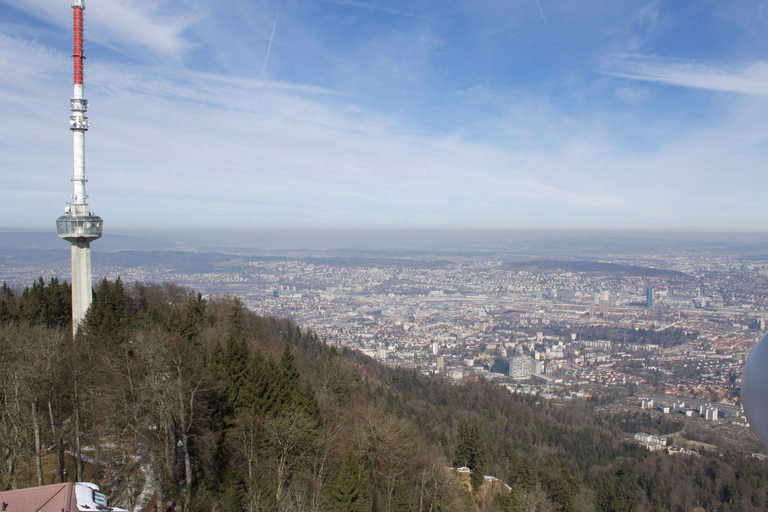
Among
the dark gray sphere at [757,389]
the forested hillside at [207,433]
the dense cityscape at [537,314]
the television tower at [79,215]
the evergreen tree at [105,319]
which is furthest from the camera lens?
the dense cityscape at [537,314]

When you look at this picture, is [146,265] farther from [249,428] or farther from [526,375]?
[249,428]

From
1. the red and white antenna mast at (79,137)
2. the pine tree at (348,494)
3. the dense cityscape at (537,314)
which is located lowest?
the dense cityscape at (537,314)

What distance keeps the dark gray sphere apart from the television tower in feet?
94.4

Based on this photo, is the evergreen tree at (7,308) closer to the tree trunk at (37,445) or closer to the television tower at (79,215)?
the television tower at (79,215)

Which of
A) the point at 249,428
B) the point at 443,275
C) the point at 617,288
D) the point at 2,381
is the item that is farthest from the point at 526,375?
the point at 443,275

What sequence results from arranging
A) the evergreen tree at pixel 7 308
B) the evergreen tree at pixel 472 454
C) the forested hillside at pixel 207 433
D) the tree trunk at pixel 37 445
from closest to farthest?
the tree trunk at pixel 37 445 < the forested hillside at pixel 207 433 < the evergreen tree at pixel 472 454 < the evergreen tree at pixel 7 308

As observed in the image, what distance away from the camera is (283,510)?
9516mm

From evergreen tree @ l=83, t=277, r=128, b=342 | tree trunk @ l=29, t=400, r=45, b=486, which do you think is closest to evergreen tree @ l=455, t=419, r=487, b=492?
evergreen tree @ l=83, t=277, r=128, b=342

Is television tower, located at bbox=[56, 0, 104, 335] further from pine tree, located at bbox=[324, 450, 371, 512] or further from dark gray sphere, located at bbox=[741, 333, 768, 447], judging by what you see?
dark gray sphere, located at bbox=[741, 333, 768, 447]

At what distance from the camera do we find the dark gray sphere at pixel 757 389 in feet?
9.77

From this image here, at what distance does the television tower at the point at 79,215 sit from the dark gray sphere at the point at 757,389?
28.8 metres

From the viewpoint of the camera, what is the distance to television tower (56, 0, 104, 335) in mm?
25266

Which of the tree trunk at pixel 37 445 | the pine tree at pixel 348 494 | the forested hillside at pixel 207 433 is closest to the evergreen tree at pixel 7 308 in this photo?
the forested hillside at pixel 207 433

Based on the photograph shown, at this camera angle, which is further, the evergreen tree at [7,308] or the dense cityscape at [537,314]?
the dense cityscape at [537,314]
